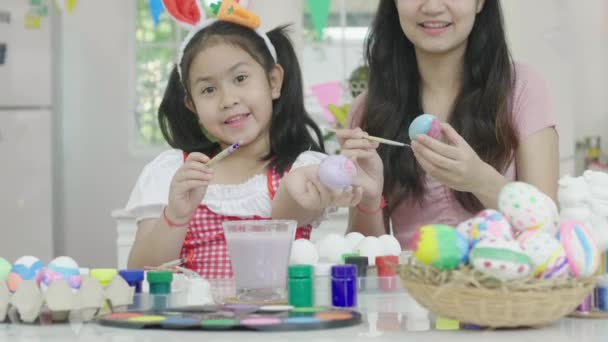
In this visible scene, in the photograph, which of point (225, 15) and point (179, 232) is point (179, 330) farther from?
point (225, 15)

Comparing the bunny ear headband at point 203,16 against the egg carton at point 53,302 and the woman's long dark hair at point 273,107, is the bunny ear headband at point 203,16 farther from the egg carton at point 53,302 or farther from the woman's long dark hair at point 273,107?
the egg carton at point 53,302

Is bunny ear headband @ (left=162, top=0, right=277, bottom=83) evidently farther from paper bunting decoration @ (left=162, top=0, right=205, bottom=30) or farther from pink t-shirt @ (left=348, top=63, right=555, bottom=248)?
pink t-shirt @ (left=348, top=63, right=555, bottom=248)

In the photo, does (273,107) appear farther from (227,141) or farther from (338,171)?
(338,171)

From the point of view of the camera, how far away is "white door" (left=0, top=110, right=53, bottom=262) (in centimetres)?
460

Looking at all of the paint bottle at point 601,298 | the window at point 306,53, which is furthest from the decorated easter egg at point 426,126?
the window at point 306,53

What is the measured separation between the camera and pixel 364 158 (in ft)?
5.67

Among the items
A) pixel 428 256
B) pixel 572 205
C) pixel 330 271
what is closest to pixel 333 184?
pixel 330 271

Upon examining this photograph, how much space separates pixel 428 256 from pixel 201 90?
1.00 meters

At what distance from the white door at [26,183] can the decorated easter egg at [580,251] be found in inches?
148

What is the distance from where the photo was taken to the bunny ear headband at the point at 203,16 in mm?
2066

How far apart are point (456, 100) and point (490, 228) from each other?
101 cm

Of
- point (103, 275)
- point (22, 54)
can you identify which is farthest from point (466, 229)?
point (22, 54)

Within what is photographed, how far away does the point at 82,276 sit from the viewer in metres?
1.32

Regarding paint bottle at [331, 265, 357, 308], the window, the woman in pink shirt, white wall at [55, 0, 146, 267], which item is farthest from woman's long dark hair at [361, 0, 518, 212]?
white wall at [55, 0, 146, 267]
